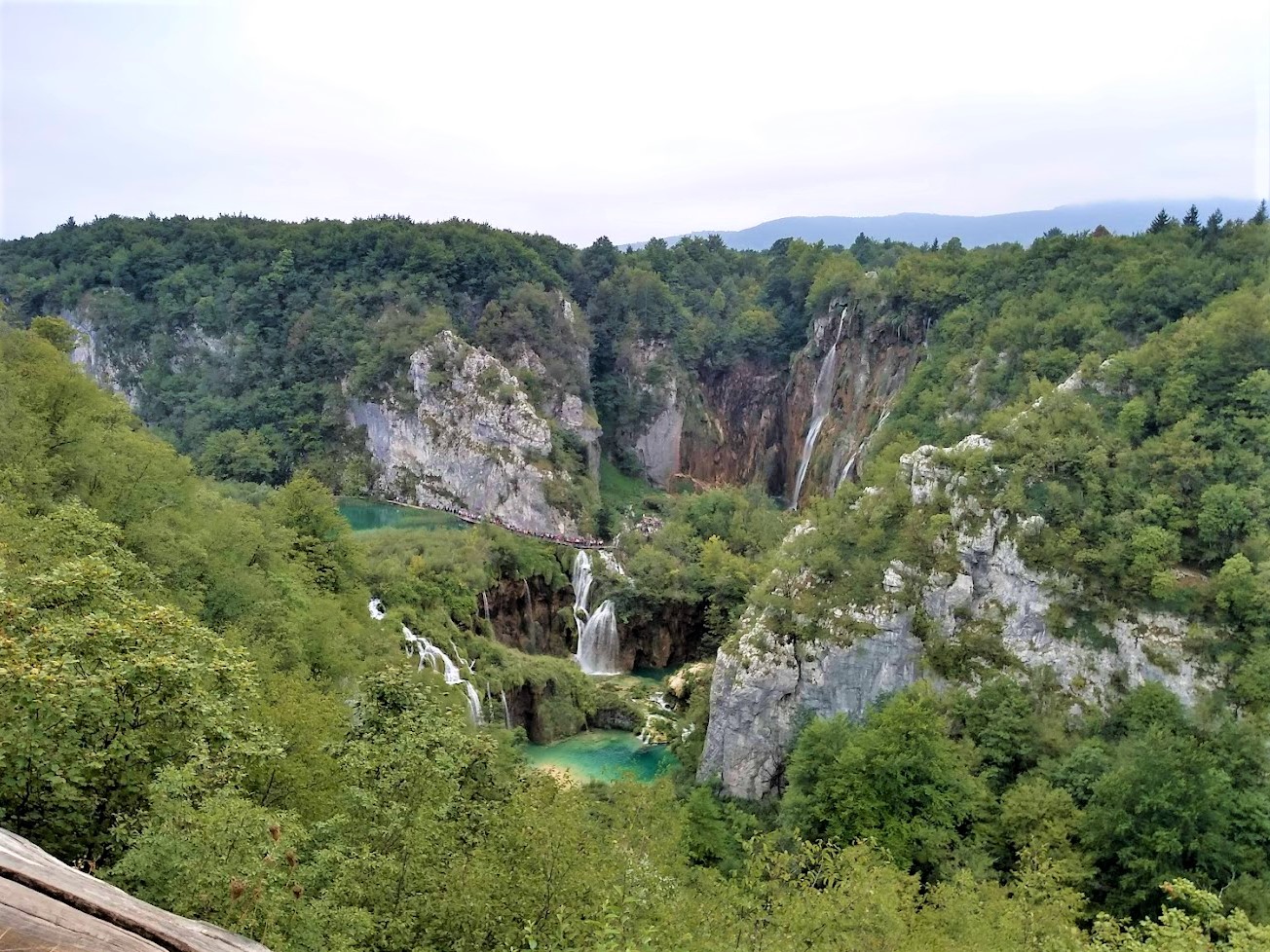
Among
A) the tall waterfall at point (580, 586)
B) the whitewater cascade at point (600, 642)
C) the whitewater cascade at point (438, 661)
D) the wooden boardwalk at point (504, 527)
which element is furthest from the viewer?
the wooden boardwalk at point (504, 527)

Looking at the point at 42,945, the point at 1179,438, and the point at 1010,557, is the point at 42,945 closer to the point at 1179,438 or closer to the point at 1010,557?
the point at 1010,557

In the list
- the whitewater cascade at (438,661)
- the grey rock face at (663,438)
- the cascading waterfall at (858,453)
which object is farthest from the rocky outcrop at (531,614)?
the grey rock face at (663,438)

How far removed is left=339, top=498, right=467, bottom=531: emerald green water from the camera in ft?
166

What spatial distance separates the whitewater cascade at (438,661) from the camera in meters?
30.0

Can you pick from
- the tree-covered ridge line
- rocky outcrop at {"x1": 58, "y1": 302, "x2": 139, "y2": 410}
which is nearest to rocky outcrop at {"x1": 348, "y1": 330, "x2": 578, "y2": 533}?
rocky outcrop at {"x1": 58, "y1": 302, "x2": 139, "y2": 410}

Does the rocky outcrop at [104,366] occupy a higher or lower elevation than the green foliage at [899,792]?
higher

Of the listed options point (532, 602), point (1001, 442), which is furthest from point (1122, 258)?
point (532, 602)

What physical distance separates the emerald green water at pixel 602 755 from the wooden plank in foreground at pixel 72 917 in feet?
81.2

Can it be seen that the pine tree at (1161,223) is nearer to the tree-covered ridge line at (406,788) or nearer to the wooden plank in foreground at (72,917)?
the tree-covered ridge line at (406,788)

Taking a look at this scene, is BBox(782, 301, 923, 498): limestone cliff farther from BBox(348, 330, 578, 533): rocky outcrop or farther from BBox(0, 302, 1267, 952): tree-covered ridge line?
BBox(0, 302, 1267, 952): tree-covered ridge line

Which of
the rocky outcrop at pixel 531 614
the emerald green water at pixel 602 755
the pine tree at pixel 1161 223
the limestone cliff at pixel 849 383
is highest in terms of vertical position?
the pine tree at pixel 1161 223

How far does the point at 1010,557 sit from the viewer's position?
25.2 meters

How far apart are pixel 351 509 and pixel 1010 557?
44910mm

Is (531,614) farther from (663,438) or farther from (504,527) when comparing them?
A: (663,438)
